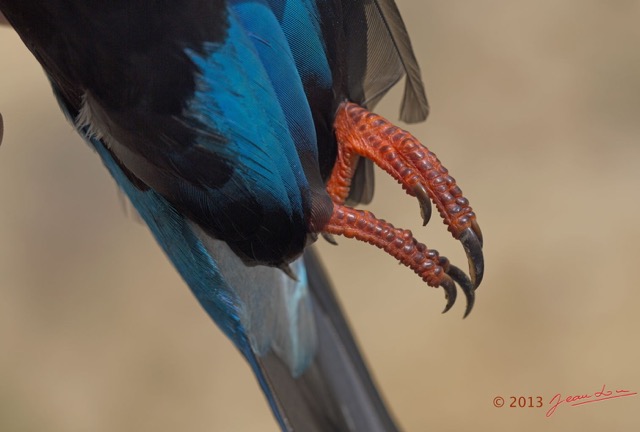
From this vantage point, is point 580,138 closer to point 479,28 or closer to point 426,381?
point 479,28

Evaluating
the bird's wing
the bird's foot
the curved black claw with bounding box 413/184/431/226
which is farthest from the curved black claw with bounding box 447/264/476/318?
the bird's wing

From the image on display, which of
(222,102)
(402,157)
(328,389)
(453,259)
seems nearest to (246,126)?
(222,102)

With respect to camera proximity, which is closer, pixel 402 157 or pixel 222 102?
pixel 222 102

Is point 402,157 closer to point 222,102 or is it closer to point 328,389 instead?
point 222,102
